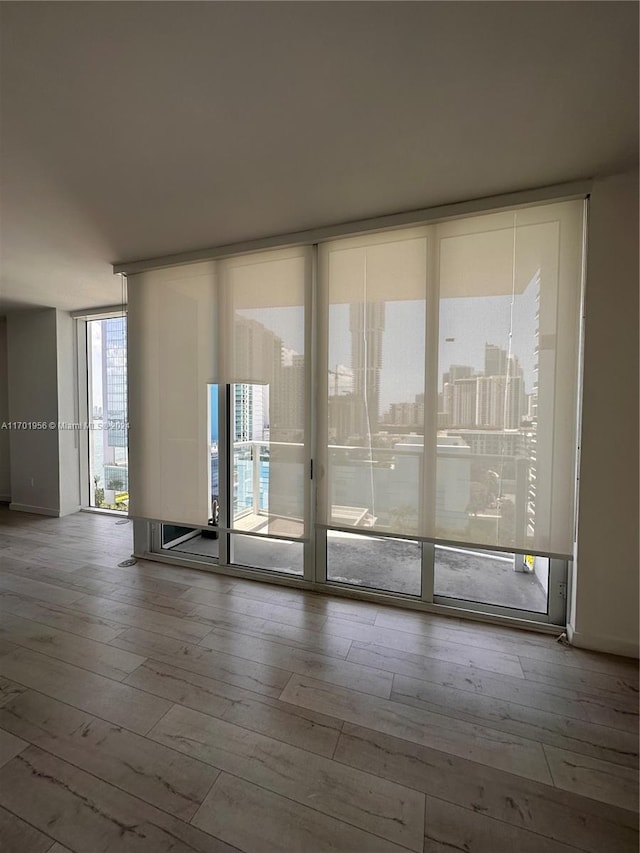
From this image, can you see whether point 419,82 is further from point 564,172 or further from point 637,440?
point 637,440

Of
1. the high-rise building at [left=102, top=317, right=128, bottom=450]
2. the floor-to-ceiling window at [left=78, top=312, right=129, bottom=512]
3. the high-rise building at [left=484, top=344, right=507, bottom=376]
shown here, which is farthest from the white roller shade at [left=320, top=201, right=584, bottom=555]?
the floor-to-ceiling window at [left=78, top=312, right=129, bottom=512]

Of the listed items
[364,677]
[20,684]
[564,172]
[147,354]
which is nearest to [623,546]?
[364,677]

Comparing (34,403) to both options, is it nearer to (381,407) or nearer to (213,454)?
(213,454)

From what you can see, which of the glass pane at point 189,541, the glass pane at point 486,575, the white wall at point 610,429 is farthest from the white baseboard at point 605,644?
the glass pane at point 189,541

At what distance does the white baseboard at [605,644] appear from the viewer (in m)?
2.01

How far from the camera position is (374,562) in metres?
2.77

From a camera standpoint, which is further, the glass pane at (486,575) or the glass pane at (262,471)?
the glass pane at (262,471)

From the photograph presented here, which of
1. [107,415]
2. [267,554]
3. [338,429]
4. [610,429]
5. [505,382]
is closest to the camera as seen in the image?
[610,429]

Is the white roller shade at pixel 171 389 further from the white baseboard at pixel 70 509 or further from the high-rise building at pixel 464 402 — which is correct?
the white baseboard at pixel 70 509

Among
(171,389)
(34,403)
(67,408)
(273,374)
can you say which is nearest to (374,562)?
(273,374)

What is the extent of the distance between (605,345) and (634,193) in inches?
33.0

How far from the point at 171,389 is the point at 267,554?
5.72ft

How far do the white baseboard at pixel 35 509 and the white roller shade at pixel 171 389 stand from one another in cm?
233

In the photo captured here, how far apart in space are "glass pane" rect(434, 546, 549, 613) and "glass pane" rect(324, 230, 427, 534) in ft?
1.62
